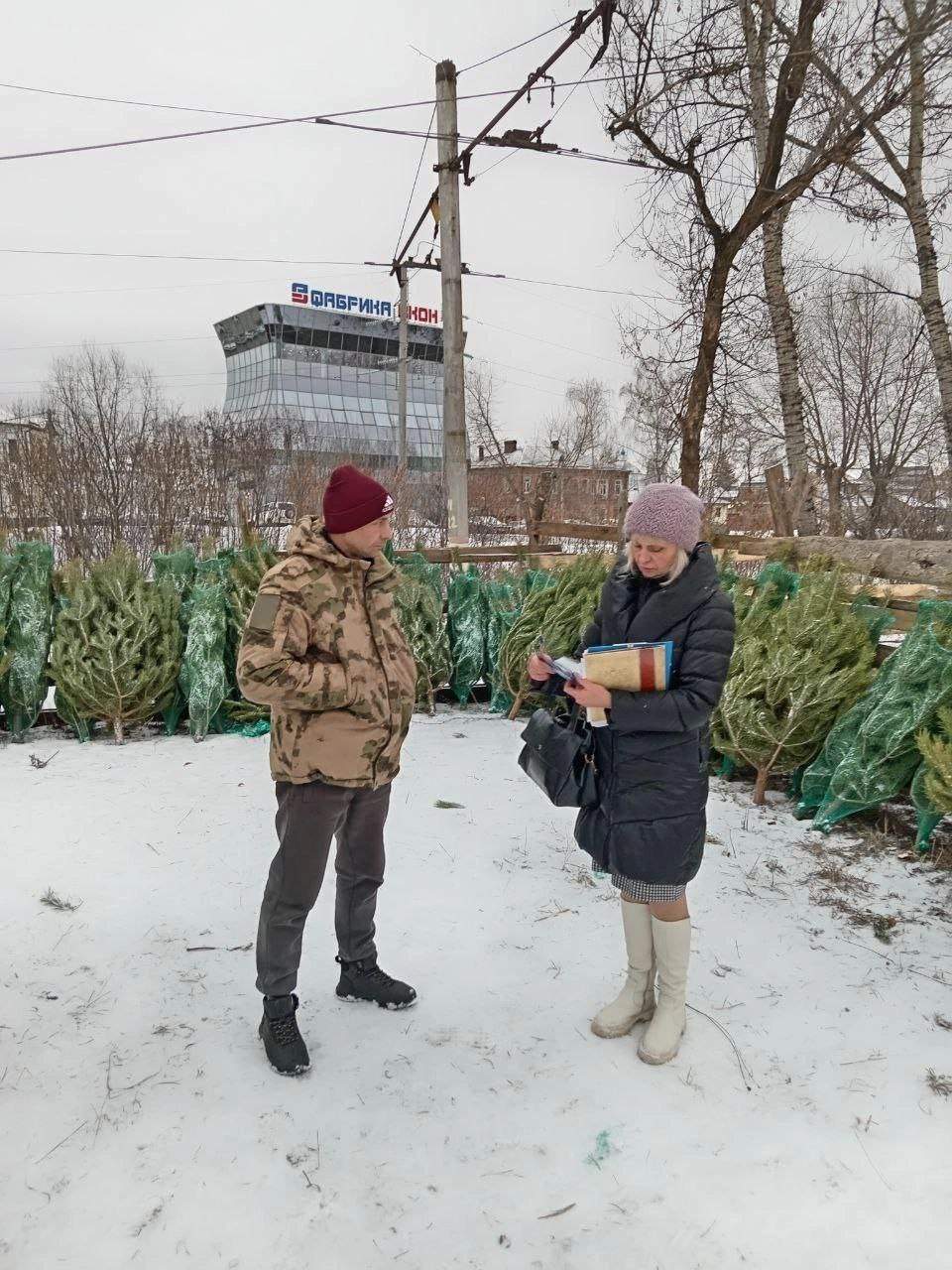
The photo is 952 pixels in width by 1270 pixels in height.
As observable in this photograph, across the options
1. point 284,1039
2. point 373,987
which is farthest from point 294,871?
point 373,987

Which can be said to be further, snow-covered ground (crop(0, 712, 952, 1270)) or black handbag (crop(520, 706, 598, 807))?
black handbag (crop(520, 706, 598, 807))

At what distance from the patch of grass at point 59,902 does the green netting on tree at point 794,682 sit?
3400mm

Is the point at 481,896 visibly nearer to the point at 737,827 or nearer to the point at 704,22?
the point at 737,827

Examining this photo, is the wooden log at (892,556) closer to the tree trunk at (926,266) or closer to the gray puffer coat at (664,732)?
the gray puffer coat at (664,732)

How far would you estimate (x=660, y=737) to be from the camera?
2246mm

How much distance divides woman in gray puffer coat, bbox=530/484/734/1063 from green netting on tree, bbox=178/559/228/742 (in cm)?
343

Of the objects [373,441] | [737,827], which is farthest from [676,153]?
[373,441]

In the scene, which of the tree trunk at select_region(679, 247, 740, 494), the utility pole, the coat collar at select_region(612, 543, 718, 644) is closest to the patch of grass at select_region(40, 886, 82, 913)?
the coat collar at select_region(612, 543, 718, 644)

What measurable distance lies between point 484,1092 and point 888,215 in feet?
47.3

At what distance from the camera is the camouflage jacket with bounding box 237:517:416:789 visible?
2.15 meters

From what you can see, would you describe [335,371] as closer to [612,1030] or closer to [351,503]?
[351,503]

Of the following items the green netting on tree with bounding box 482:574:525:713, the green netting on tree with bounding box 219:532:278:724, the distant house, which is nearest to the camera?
the green netting on tree with bounding box 219:532:278:724

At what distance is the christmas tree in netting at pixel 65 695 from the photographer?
5.19 metres

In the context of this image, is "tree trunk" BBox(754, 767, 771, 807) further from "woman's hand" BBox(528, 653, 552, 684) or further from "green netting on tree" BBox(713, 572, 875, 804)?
"woman's hand" BBox(528, 653, 552, 684)
